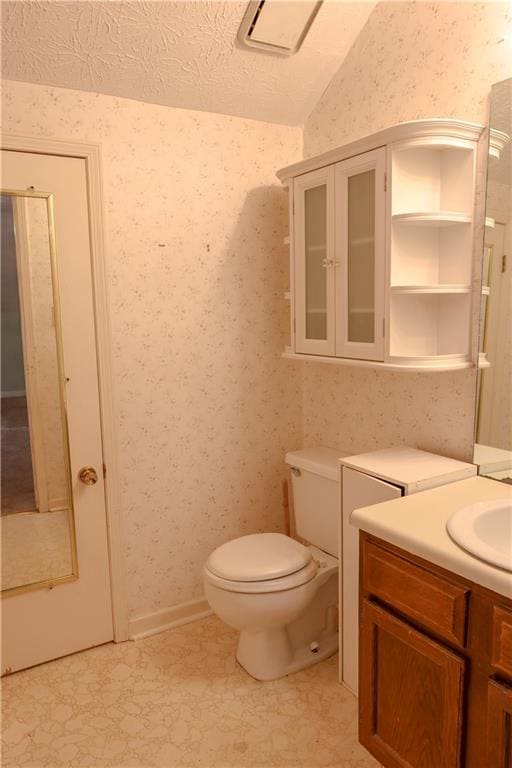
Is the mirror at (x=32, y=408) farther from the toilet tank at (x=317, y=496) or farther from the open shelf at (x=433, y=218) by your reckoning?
the open shelf at (x=433, y=218)

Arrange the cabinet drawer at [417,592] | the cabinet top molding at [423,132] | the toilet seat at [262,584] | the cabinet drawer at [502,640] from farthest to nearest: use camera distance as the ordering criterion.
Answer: the toilet seat at [262,584]
the cabinet top molding at [423,132]
the cabinet drawer at [417,592]
the cabinet drawer at [502,640]

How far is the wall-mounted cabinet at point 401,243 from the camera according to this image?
1.79 metres

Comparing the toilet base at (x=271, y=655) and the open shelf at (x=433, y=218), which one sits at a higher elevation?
the open shelf at (x=433, y=218)

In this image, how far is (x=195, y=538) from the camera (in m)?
2.52

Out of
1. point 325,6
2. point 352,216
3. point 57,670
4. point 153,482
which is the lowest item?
point 57,670

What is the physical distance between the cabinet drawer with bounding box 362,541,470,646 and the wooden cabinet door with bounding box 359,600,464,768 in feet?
0.16

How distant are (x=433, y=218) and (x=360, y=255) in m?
0.31

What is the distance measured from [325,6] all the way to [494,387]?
1485 mm

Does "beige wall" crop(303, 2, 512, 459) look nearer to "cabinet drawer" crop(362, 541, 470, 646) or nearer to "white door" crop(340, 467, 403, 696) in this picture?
"white door" crop(340, 467, 403, 696)

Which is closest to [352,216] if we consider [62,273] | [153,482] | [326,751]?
[62,273]

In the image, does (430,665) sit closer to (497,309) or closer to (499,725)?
(499,725)

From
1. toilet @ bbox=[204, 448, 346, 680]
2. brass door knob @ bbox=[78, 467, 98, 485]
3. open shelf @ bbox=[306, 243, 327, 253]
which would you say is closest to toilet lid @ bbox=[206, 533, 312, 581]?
toilet @ bbox=[204, 448, 346, 680]

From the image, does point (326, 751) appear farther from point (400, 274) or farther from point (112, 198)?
point (112, 198)

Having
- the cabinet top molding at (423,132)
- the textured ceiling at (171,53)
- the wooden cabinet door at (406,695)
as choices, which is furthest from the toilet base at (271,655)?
the textured ceiling at (171,53)
